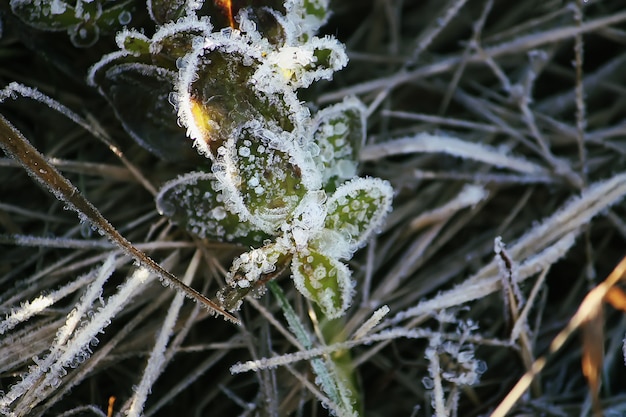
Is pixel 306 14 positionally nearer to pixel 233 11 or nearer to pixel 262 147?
pixel 233 11

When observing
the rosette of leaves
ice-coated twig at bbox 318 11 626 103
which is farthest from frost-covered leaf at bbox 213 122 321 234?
ice-coated twig at bbox 318 11 626 103

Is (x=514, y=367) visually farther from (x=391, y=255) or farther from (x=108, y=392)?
(x=108, y=392)

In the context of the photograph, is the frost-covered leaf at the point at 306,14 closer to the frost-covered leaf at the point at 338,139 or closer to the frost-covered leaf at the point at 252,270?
the frost-covered leaf at the point at 338,139

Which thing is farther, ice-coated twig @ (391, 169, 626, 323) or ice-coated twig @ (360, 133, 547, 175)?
ice-coated twig @ (360, 133, 547, 175)

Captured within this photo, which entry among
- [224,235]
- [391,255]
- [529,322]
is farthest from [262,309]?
[529,322]

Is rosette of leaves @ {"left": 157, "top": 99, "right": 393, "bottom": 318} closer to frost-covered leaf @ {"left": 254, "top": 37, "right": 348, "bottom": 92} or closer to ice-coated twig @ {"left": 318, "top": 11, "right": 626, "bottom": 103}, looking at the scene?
frost-covered leaf @ {"left": 254, "top": 37, "right": 348, "bottom": 92}

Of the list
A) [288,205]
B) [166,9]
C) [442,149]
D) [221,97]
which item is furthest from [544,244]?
[166,9]
